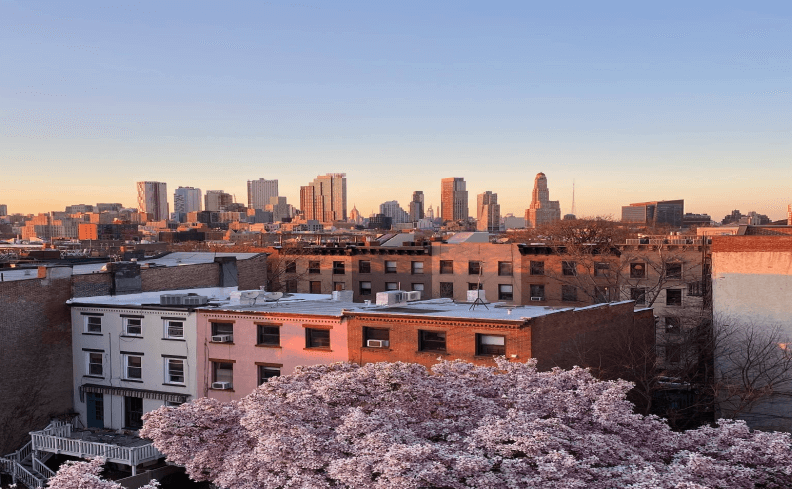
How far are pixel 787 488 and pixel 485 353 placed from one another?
48.2 ft

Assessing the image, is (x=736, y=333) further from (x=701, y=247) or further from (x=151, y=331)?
(x=151, y=331)

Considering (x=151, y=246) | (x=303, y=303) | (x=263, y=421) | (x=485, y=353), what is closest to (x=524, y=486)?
(x=263, y=421)

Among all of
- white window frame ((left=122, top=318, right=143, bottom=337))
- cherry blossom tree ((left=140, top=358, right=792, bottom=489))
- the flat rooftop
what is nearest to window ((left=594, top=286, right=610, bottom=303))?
the flat rooftop

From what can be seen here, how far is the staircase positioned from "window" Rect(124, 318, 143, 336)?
7081 mm

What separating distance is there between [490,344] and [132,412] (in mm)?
20193

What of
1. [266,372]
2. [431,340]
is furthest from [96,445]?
[431,340]

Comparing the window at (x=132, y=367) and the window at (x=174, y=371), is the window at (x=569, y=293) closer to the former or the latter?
the window at (x=174, y=371)

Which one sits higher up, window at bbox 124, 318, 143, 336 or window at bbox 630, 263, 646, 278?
window at bbox 630, 263, 646, 278

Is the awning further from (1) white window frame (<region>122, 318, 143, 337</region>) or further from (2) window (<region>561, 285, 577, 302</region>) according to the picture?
(2) window (<region>561, 285, 577, 302</region>)

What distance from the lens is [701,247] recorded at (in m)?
61.1

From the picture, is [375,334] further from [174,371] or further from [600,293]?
[600,293]

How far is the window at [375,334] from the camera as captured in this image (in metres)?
33.2

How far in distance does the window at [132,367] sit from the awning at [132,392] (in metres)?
0.71

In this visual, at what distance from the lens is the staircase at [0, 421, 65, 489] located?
34.2 meters
